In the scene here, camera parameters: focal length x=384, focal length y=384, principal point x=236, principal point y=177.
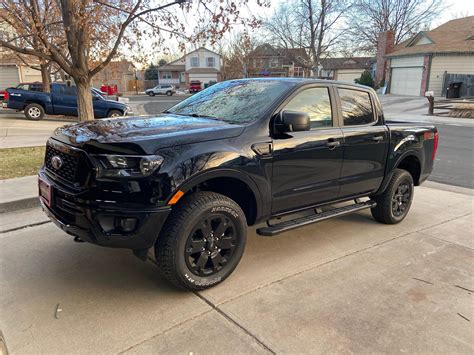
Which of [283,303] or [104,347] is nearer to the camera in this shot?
[104,347]

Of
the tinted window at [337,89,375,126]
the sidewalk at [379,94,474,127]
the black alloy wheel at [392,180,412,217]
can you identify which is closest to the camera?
the tinted window at [337,89,375,126]

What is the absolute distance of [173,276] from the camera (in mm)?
3047

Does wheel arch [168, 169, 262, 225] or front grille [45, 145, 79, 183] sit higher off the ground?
front grille [45, 145, 79, 183]

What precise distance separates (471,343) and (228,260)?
6.23ft

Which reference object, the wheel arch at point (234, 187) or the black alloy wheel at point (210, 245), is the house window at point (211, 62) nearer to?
the wheel arch at point (234, 187)

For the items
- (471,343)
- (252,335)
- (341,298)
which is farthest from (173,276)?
(471,343)

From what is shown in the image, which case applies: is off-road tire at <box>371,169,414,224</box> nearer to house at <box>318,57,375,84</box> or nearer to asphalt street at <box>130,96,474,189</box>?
asphalt street at <box>130,96,474,189</box>

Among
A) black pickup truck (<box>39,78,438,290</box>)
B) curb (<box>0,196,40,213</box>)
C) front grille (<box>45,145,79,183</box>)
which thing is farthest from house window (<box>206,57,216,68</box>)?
front grille (<box>45,145,79,183</box>)

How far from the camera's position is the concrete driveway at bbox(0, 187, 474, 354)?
2.64 meters

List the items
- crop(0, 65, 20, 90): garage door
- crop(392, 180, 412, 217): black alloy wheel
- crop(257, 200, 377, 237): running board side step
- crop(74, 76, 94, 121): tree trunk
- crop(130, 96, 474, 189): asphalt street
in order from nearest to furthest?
1. crop(257, 200, 377, 237): running board side step
2. crop(392, 180, 412, 217): black alloy wheel
3. crop(130, 96, 474, 189): asphalt street
4. crop(74, 76, 94, 121): tree trunk
5. crop(0, 65, 20, 90): garage door

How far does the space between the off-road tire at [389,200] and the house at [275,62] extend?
117 ft

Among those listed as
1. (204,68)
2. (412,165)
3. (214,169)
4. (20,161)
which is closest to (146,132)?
(214,169)

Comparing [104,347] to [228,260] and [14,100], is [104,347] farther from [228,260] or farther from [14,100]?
[14,100]

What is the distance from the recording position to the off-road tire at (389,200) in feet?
15.9
